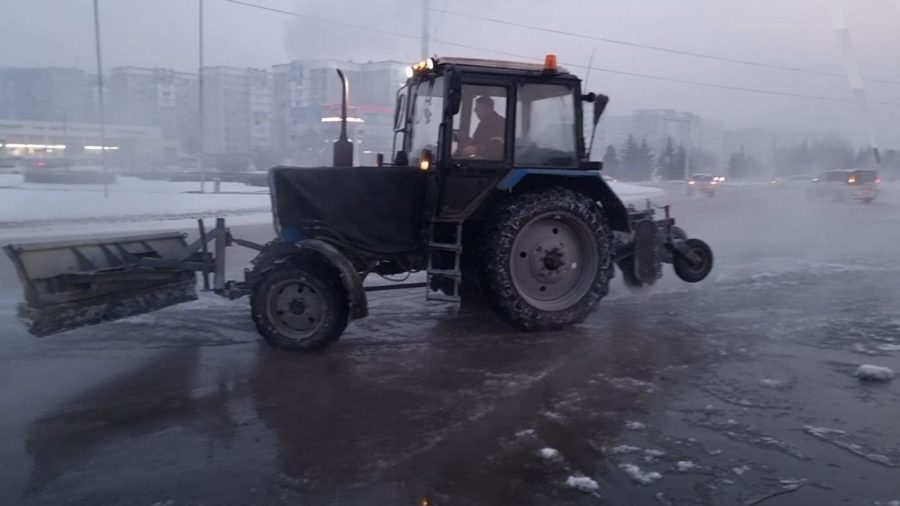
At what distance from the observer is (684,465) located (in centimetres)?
463

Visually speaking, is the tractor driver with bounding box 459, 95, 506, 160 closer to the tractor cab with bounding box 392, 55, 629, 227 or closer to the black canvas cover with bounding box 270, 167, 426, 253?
the tractor cab with bounding box 392, 55, 629, 227

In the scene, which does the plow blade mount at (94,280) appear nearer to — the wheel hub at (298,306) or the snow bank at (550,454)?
the wheel hub at (298,306)

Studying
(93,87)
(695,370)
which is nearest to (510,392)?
(695,370)

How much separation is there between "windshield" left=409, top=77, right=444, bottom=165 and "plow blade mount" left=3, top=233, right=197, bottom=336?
265 cm

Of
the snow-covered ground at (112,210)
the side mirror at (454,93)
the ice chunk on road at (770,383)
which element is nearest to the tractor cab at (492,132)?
the side mirror at (454,93)

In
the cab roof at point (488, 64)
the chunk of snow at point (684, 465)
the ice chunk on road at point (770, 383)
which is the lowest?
the chunk of snow at point (684, 465)

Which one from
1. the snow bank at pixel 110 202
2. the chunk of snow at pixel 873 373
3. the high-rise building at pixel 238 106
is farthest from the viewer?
the high-rise building at pixel 238 106

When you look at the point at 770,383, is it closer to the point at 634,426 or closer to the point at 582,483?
the point at 634,426

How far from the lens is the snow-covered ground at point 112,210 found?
18969 millimetres

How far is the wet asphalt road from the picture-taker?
4.34 meters

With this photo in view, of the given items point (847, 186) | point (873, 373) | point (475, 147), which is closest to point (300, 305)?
point (475, 147)

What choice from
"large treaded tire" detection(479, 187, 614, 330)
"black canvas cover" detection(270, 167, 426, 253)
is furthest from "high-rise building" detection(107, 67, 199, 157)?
"large treaded tire" detection(479, 187, 614, 330)

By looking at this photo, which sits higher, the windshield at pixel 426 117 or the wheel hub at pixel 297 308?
the windshield at pixel 426 117

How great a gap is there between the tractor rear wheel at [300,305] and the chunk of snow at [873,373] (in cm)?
450
